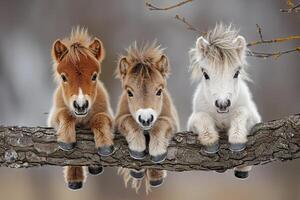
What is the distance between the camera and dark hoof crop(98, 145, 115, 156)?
2398 mm

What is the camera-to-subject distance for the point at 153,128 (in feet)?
7.86

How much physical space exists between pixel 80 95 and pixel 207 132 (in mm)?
472

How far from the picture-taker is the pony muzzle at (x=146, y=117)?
227cm

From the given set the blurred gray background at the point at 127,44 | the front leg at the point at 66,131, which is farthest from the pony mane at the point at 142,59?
the blurred gray background at the point at 127,44

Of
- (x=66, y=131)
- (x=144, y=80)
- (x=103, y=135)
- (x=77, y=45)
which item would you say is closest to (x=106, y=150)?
(x=103, y=135)

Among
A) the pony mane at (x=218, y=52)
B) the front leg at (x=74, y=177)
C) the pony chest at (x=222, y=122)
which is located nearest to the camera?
the pony mane at (x=218, y=52)

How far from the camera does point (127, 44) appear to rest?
16.2ft

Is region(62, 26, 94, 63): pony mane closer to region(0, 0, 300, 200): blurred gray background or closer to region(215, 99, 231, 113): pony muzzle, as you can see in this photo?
region(215, 99, 231, 113): pony muzzle

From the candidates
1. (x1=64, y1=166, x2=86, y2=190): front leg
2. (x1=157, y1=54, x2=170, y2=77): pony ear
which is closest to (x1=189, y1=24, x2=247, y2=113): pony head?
(x1=157, y1=54, x2=170, y2=77): pony ear

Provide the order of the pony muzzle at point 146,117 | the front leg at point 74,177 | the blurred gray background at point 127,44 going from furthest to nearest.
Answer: the blurred gray background at point 127,44
the front leg at point 74,177
the pony muzzle at point 146,117

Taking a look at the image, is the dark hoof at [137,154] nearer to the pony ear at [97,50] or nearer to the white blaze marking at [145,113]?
the white blaze marking at [145,113]

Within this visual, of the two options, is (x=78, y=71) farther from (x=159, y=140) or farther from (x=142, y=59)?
(x=159, y=140)

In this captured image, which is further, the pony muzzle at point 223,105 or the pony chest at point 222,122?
the pony chest at point 222,122

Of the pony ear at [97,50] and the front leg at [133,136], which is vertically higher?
the pony ear at [97,50]
